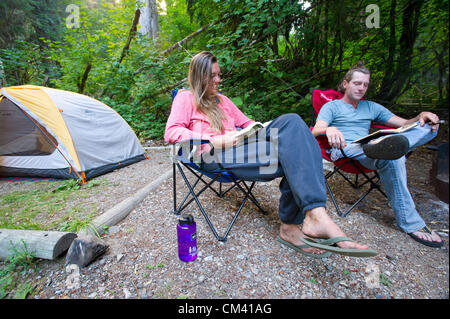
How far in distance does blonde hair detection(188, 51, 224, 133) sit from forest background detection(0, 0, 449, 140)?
1.68 m

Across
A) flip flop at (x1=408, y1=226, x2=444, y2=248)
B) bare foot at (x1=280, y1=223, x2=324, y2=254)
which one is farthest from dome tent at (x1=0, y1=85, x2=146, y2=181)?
flip flop at (x1=408, y1=226, x2=444, y2=248)

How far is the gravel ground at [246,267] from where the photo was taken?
1.09 meters

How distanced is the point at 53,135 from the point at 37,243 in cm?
214

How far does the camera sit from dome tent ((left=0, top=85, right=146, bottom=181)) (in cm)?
282

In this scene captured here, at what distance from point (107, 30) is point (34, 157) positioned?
3.76 meters

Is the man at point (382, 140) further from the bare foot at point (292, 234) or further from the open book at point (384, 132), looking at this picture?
the bare foot at point (292, 234)

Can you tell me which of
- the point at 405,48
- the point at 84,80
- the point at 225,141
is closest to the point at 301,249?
the point at 225,141

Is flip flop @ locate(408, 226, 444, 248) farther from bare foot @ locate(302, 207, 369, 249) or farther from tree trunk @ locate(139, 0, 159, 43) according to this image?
tree trunk @ locate(139, 0, 159, 43)

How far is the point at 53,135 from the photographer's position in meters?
2.83

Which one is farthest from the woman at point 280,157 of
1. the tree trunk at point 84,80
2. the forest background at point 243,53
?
the tree trunk at point 84,80

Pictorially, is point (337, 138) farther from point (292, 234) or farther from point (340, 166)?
point (292, 234)

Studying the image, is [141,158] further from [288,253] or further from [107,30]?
[107,30]

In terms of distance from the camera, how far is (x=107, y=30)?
5086mm
